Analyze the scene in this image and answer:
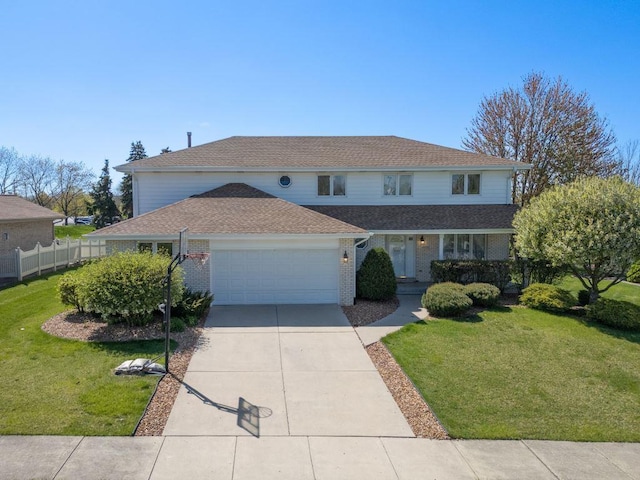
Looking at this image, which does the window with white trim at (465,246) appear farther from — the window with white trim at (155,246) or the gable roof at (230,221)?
the window with white trim at (155,246)

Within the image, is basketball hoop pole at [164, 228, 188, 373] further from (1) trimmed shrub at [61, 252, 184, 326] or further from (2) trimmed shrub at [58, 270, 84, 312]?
(2) trimmed shrub at [58, 270, 84, 312]

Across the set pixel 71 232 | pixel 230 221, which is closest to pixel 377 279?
pixel 230 221

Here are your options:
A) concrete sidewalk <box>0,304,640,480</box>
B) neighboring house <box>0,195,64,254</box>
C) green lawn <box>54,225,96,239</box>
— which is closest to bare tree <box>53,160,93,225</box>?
green lawn <box>54,225,96,239</box>

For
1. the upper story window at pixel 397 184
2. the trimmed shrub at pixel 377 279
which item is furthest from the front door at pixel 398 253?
the trimmed shrub at pixel 377 279

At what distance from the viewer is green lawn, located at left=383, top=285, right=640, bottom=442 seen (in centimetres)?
723

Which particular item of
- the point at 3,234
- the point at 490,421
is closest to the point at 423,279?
the point at 490,421

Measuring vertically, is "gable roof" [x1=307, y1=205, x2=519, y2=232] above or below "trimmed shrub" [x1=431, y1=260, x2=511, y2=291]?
above

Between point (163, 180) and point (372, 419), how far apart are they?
15084mm

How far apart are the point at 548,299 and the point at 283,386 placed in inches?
401

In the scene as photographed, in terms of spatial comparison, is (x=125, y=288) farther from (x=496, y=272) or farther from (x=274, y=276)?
(x=496, y=272)

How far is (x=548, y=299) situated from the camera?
14242mm

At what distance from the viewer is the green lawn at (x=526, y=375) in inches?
285

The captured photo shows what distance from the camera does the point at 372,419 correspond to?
726cm

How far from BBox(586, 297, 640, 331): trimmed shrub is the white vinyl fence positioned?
1695 centimetres
